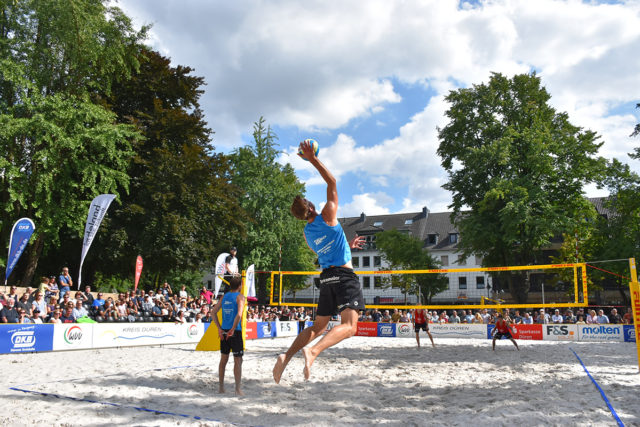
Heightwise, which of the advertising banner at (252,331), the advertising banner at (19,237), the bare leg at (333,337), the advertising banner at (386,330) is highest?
the advertising banner at (19,237)

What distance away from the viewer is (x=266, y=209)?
31.8 metres

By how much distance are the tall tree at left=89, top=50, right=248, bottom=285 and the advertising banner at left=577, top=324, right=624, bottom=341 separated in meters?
15.6

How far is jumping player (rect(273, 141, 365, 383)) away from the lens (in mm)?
4195

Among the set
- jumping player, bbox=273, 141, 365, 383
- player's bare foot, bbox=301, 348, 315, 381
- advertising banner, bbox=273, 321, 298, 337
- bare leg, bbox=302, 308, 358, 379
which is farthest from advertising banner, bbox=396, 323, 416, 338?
player's bare foot, bbox=301, 348, 315, 381

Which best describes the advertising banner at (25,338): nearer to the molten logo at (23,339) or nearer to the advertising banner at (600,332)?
the molten logo at (23,339)

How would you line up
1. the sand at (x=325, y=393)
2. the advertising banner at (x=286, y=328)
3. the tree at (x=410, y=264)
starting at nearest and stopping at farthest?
the sand at (x=325, y=393)
the advertising banner at (x=286, y=328)
the tree at (x=410, y=264)

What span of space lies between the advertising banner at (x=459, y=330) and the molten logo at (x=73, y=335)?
45.5ft

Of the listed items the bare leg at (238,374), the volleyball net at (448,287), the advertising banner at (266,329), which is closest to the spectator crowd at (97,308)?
the advertising banner at (266,329)

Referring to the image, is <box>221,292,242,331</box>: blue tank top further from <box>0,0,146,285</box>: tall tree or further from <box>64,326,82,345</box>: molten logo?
<box>0,0,146,285</box>: tall tree

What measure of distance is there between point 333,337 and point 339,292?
48 cm

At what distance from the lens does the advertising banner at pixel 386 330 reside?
2062cm

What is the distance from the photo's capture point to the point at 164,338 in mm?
14359

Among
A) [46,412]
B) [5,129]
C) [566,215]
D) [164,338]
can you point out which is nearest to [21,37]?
[5,129]

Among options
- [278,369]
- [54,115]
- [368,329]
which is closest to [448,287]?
[368,329]
